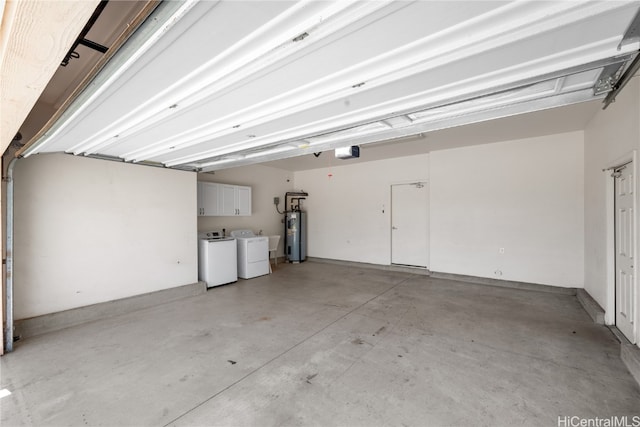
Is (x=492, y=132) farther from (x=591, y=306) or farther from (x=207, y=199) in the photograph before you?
(x=207, y=199)

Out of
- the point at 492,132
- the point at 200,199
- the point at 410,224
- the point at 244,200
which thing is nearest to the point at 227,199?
the point at 244,200

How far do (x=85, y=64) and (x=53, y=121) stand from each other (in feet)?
2.71

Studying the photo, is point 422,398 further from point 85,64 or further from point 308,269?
point 308,269

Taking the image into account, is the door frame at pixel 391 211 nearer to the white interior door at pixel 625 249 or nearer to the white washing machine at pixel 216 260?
the white interior door at pixel 625 249

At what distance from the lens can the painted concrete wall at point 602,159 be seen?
2514 millimetres

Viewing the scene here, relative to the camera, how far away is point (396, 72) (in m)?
1.47

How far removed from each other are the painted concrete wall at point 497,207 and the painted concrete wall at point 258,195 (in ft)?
7.60

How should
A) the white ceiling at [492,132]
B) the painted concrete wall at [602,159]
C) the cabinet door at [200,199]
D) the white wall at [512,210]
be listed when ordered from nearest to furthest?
1. the painted concrete wall at [602,159]
2. the white ceiling at [492,132]
3. the white wall at [512,210]
4. the cabinet door at [200,199]

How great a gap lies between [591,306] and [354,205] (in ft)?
15.1

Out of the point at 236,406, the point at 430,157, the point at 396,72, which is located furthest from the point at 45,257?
the point at 430,157

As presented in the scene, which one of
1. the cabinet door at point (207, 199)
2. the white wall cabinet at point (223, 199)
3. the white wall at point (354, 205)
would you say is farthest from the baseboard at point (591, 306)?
the cabinet door at point (207, 199)

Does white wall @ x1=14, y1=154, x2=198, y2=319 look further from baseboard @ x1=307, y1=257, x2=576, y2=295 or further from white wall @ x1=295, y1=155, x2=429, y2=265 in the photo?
baseboard @ x1=307, y1=257, x2=576, y2=295

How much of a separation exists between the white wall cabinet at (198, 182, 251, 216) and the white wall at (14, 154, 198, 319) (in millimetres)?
730

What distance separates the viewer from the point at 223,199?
5668mm
